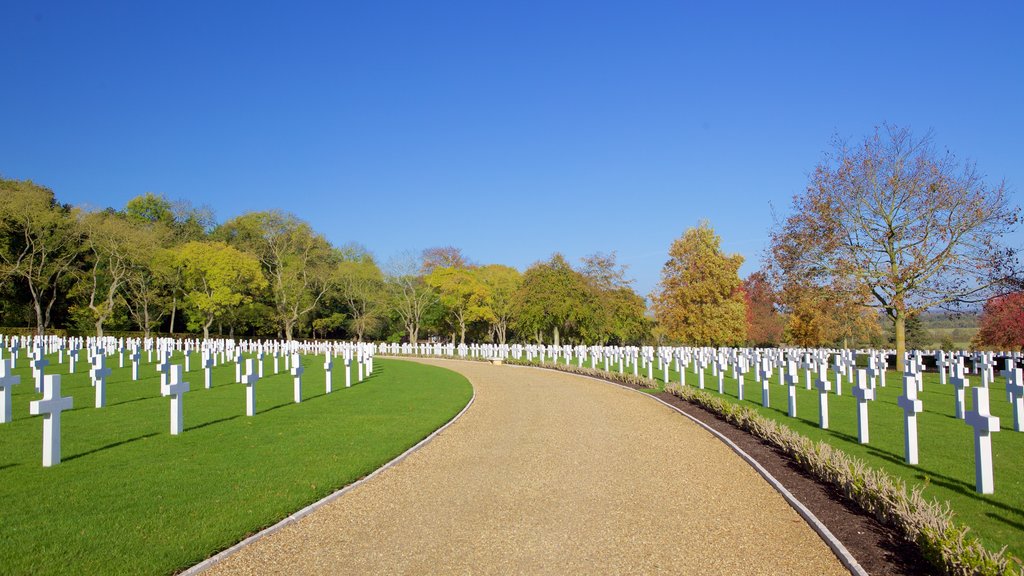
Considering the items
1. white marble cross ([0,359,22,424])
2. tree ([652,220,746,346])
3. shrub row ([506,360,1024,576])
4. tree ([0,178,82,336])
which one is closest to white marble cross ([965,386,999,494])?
shrub row ([506,360,1024,576])

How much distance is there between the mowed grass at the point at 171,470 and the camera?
232 inches

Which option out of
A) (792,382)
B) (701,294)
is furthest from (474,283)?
(792,382)

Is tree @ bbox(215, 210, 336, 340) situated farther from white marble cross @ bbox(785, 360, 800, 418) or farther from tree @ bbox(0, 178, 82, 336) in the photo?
white marble cross @ bbox(785, 360, 800, 418)

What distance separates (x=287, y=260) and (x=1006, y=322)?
5685 centimetres

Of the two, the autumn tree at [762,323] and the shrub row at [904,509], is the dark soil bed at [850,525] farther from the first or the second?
the autumn tree at [762,323]

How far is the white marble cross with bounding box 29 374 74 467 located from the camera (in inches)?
358

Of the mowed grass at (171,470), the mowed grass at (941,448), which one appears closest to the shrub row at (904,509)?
the mowed grass at (941,448)

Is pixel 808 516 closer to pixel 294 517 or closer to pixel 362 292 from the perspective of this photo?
pixel 294 517

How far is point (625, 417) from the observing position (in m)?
15.7

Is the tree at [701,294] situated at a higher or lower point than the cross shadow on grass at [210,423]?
higher

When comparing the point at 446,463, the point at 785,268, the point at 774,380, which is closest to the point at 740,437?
the point at 446,463

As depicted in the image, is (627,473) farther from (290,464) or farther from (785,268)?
(785,268)

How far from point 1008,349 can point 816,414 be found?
31.1 metres

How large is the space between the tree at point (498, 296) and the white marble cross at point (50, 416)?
57409 millimetres
